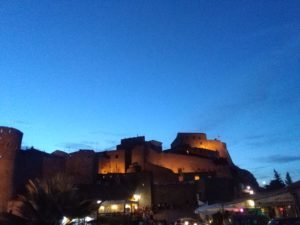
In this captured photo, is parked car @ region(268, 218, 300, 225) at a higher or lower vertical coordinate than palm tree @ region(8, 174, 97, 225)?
lower

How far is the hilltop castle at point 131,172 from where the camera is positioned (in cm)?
4044

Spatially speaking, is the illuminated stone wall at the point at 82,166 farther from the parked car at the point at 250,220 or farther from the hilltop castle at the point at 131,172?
the parked car at the point at 250,220

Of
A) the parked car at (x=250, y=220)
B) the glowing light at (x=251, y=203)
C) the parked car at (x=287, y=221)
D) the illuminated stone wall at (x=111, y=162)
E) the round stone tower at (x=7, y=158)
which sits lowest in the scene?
the parked car at (x=287, y=221)

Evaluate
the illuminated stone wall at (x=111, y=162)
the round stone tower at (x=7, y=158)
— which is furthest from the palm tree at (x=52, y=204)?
the illuminated stone wall at (x=111, y=162)

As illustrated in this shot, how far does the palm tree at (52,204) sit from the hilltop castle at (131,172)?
23.4m

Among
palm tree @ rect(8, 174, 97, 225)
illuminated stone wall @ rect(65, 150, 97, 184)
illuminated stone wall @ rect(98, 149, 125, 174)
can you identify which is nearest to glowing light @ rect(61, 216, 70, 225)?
palm tree @ rect(8, 174, 97, 225)

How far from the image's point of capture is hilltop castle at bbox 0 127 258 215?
4044 centimetres

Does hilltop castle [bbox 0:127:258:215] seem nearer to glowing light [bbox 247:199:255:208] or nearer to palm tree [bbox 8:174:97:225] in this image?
palm tree [bbox 8:174:97:225]

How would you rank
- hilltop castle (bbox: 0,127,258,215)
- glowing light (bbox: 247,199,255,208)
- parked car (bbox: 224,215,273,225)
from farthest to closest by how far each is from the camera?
1. hilltop castle (bbox: 0,127,258,215)
2. parked car (bbox: 224,215,273,225)
3. glowing light (bbox: 247,199,255,208)

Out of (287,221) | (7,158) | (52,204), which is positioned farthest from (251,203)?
(7,158)

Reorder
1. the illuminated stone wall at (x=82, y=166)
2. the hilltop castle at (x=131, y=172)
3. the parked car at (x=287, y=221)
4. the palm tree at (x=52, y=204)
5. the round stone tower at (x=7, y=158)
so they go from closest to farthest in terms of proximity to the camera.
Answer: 1. the parked car at (x=287, y=221)
2. the palm tree at (x=52, y=204)
3. the round stone tower at (x=7, y=158)
4. the hilltop castle at (x=131, y=172)
5. the illuminated stone wall at (x=82, y=166)

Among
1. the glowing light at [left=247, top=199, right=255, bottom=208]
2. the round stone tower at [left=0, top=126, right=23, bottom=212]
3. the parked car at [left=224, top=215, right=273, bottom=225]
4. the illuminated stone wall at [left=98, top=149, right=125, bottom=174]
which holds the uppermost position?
the illuminated stone wall at [left=98, top=149, right=125, bottom=174]

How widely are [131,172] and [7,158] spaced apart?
19480mm

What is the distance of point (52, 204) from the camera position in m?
15.8
